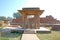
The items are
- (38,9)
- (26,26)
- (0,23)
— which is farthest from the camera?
(0,23)

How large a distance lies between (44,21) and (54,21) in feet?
7.10

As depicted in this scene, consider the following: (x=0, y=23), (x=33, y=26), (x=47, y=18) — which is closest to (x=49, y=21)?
(x=47, y=18)

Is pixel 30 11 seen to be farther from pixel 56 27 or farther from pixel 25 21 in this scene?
pixel 56 27

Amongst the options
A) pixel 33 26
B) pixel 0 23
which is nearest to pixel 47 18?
pixel 0 23

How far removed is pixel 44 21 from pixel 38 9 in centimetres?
1848

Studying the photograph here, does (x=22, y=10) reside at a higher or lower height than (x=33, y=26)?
higher

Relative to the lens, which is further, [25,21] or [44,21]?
[44,21]

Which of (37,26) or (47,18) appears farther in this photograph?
(47,18)

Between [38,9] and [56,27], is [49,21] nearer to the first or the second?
[56,27]

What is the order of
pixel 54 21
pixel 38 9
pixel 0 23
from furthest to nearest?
pixel 54 21, pixel 0 23, pixel 38 9

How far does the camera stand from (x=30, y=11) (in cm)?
1480

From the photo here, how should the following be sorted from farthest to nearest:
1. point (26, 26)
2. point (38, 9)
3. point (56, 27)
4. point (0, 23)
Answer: point (0, 23) → point (56, 27) → point (26, 26) → point (38, 9)

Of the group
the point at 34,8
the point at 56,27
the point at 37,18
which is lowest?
the point at 56,27

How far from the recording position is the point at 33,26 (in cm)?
1593
